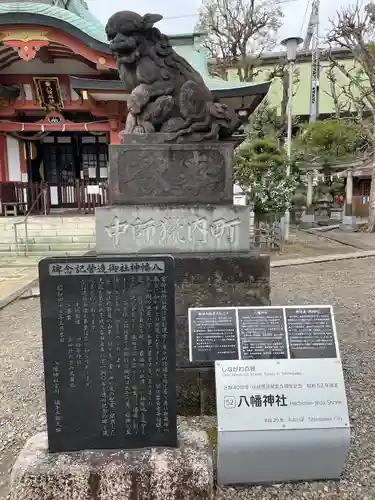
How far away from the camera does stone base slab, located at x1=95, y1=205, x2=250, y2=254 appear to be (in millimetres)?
3238

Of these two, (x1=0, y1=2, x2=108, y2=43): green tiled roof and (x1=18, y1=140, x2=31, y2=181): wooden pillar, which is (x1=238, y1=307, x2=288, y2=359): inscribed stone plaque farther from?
(x1=18, y1=140, x2=31, y2=181): wooden pillar

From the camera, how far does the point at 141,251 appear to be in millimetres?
3262

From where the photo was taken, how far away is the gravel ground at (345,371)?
2369 millimetres

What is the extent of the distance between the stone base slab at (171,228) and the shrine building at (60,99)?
23.6 ft

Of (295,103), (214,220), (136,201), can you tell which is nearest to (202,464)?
(214,220)

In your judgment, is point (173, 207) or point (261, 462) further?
point (173, 207)

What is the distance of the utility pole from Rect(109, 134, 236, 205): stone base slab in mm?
23297

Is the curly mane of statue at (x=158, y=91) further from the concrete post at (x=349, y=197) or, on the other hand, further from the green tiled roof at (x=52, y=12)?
the concrete post at (x=349, y=197)

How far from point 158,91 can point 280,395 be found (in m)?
2.60

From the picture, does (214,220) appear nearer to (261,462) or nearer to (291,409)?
(291,409)

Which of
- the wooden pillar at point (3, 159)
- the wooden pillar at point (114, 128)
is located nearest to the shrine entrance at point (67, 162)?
the wooden pillar at point (3, 159)

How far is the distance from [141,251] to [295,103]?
2916 cm

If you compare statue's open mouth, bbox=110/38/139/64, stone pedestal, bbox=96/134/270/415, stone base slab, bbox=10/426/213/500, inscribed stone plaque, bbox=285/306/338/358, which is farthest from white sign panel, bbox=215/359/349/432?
statue's open mouth, bbox=110/38/139/64

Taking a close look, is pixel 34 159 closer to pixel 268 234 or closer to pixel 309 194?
pixel 268 234
